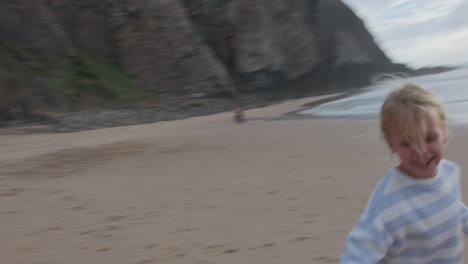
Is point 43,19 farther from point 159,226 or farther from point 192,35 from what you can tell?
point 159,226

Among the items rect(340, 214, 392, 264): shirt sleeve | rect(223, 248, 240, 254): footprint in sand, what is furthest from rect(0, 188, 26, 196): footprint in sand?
rect(340, 214, 392, 264): shirt sleeve

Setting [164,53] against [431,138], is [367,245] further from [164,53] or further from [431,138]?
[164,53]

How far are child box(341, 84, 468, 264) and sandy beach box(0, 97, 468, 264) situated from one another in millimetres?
1803

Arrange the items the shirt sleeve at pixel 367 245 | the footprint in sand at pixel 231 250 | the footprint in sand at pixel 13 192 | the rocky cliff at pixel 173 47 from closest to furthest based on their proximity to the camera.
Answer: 1. the shirt sleeve at pixel 367 245
2. the footprint in sand at pixel 231 250
3. the footprint in sand at pixel 13 192
4. the rocky cliff at pixel 173 47

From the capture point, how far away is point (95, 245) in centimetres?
386

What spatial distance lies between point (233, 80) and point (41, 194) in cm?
3207

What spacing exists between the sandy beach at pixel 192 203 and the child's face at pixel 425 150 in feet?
6.31

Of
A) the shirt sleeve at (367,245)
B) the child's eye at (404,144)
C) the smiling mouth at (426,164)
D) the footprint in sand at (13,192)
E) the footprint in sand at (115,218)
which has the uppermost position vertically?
the child's eye at (404,144)

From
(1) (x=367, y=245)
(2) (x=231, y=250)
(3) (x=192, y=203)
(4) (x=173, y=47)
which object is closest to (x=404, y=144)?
(1) (x=367, y=245)

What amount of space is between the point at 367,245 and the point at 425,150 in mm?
351

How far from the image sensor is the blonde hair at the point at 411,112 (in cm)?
161

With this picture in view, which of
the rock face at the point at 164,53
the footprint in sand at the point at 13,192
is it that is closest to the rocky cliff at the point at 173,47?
the rock face at the point at 164,53

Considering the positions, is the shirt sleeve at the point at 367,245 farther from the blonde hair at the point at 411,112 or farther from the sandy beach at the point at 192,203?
the sandy beach at the point at 192,203

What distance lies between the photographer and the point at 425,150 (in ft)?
5.33
